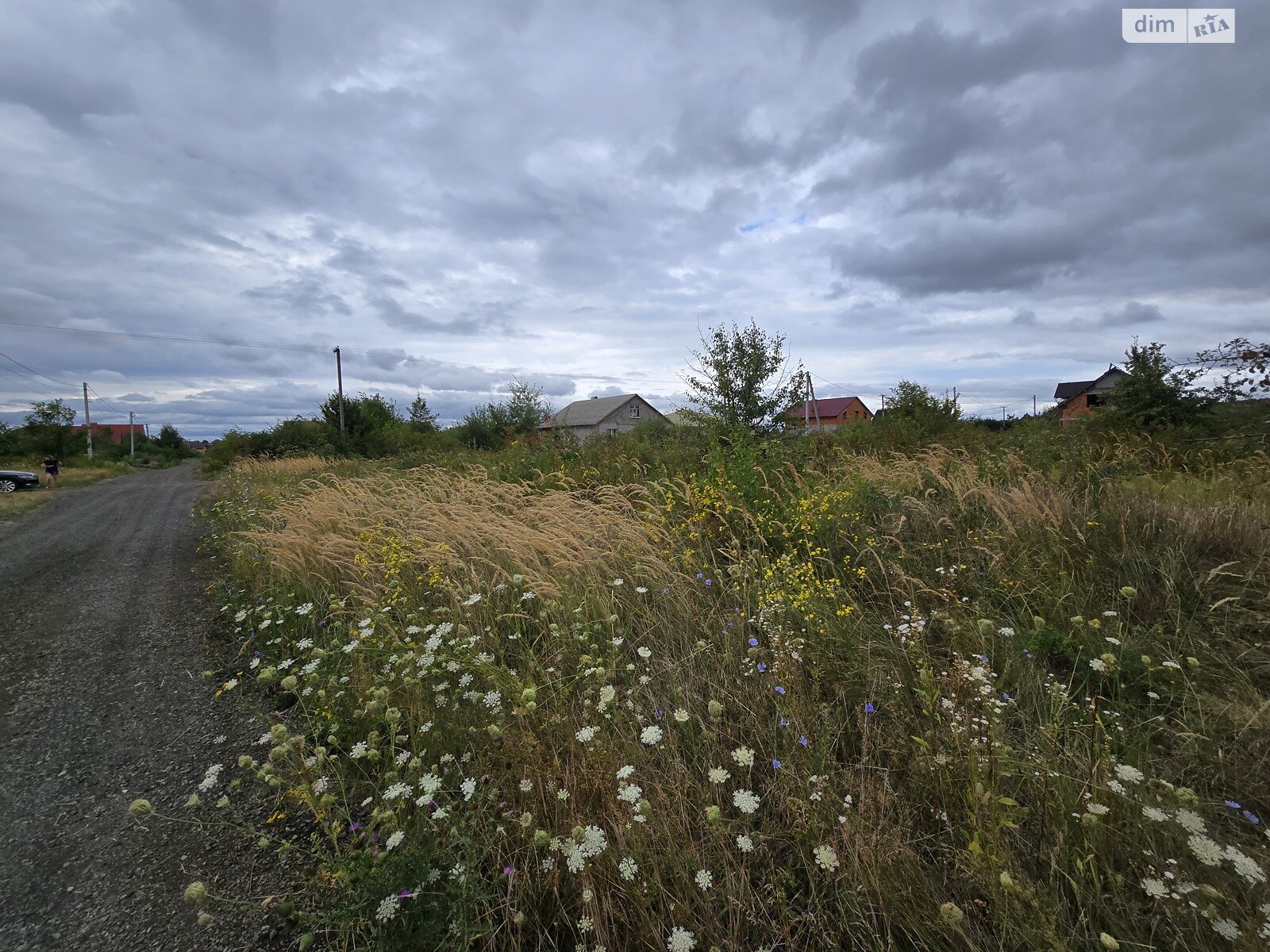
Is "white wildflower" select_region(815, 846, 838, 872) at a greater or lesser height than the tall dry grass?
lesser

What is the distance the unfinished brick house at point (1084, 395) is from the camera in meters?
11.7

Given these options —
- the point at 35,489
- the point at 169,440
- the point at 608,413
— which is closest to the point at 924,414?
the point at 35,489

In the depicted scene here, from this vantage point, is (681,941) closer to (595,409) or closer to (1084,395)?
(1084,395)

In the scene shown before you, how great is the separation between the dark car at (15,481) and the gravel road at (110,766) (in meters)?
19.9

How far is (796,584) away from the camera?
2.99 m

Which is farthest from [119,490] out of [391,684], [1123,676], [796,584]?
[1123,676]

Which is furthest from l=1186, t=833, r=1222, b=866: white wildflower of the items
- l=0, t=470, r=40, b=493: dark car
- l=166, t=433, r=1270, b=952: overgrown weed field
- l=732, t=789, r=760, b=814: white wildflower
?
l=0, t=470, r=40, b=493: dark car

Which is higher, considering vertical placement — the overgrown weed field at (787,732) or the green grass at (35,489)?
the green grass at (35,489)

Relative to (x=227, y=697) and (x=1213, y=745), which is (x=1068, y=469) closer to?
(x=1213, y=745)

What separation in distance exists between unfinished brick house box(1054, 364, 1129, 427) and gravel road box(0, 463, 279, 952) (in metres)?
15.4

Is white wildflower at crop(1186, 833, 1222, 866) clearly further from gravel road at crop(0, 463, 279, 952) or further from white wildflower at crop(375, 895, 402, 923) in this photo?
gravel road at crop(0, 463, 279, 952)

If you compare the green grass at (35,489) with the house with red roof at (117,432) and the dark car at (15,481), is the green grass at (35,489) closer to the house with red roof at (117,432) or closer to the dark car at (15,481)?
the dark car at (15,481)

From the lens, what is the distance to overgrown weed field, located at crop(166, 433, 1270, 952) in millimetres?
1410

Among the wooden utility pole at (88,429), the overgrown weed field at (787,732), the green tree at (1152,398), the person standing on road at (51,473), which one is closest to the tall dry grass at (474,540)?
the overgrown weed field at (787,732)
